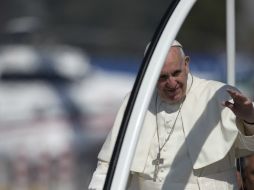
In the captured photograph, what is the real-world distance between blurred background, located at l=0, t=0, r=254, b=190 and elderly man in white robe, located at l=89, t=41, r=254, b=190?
7.01 ft

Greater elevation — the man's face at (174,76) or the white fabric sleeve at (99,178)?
the man's face at (174,76)

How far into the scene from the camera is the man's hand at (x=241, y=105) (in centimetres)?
266

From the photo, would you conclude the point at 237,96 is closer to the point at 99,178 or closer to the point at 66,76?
the point at 99,178

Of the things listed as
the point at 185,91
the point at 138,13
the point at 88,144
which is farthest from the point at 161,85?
the point at 138,13

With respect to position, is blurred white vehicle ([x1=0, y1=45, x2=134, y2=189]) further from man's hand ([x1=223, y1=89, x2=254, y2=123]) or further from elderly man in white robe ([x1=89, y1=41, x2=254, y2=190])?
man's hand ([x1=223, y1=89, x2=254, y2=123])

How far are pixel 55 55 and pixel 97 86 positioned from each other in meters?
2.35

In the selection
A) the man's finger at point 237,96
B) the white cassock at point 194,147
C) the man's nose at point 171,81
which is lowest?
the white cassock at point 194,147

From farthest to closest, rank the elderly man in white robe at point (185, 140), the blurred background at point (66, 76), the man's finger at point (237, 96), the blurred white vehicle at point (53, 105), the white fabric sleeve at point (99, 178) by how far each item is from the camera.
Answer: the blurred white vehicle at point (53, 105) < the blurred background at point (66, 76) < the elderly man in white robe at point (185, 140) < the white fabric sleeve at point (99, 178) < the man's finger at point (237, 96)

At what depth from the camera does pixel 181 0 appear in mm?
2545

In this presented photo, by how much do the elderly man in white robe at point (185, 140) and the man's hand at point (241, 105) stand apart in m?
0.38

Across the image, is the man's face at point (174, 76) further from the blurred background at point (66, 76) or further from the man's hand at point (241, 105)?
the blurred background at point (66, 76)

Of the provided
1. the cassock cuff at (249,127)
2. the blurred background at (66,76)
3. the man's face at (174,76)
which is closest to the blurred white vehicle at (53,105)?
the blurred background at (66,76)

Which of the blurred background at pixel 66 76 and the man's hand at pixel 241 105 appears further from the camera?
the blurred background at pixel 66 76

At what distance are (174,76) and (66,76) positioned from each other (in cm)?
1301
